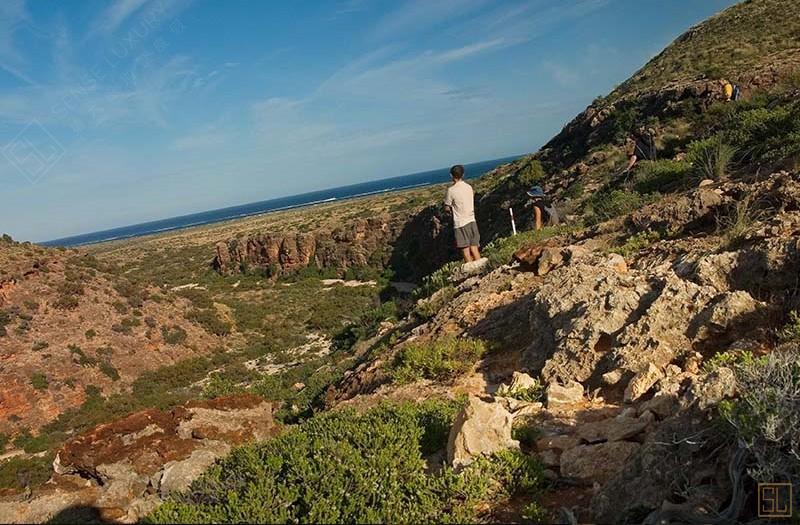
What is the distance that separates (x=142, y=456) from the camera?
4.51 metres

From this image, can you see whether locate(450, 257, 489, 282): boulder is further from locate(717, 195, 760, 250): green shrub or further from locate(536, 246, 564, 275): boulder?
locate(717, 195, 760, 250): green shrub

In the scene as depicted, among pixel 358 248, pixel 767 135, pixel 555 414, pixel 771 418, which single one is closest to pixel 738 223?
pixel 555 414

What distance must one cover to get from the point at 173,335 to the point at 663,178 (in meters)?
24.1

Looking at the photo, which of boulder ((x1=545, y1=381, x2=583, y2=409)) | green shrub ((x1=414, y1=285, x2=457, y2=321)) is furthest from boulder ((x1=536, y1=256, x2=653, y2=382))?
green shrub ((x1=414, y1=285, x2=457, y2=321))

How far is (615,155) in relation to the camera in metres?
23.7

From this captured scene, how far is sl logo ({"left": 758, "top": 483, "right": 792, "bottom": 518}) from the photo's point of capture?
235 cm

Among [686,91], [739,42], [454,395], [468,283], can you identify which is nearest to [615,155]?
[686,91]

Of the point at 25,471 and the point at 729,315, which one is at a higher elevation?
the point at 729,315

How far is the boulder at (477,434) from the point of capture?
3.64m

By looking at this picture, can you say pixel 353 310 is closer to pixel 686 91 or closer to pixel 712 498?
pixel 686 91

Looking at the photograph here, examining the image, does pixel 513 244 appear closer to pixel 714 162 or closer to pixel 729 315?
pixel 714 162

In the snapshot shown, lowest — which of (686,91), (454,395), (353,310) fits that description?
(353,310)

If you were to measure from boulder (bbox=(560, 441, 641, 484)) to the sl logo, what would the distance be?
0.88m

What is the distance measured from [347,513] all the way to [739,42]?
36.4 meters
